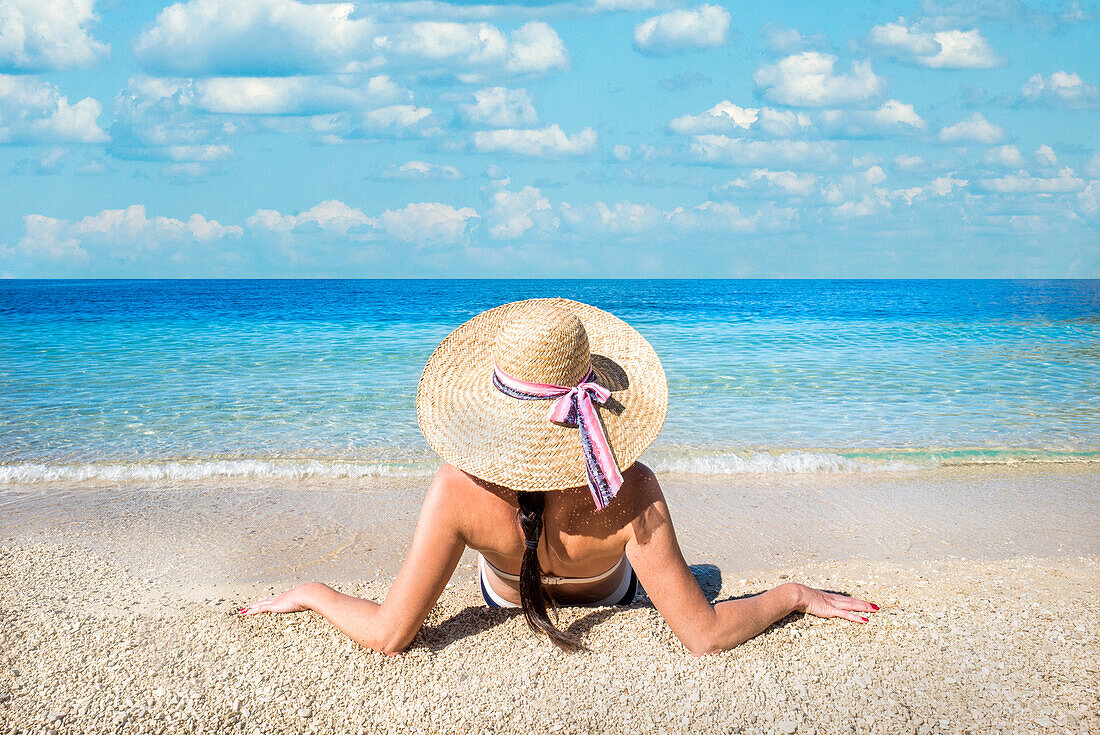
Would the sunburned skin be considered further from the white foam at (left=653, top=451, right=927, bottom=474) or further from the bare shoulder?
the white foam at (left=653, top=451, right=927, bottom=474)

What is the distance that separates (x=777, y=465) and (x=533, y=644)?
12.3ft

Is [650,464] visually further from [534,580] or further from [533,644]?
[534,580]

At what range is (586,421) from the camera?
2.30 meters

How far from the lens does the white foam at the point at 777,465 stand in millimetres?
6094

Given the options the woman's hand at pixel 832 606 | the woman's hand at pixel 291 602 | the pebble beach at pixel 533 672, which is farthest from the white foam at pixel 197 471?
the woman's hand at pixel 832 606

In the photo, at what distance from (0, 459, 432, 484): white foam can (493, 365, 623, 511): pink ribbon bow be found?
3737 mm

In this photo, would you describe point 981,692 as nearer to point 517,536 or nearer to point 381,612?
point 517,536

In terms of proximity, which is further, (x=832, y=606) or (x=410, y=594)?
(x=832, y=606)

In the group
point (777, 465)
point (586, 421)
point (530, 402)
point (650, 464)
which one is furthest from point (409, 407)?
point (586, 421)

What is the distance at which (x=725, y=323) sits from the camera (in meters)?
24.3

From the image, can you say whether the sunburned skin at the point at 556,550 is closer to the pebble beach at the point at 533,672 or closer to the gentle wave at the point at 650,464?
the pebble beach at the point at 533,672

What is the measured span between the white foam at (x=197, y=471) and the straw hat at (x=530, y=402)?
3.47 m

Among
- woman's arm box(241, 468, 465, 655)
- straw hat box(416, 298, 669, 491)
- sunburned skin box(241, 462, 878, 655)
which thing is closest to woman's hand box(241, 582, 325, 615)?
woman's arm box(241, 468, 465, 655)

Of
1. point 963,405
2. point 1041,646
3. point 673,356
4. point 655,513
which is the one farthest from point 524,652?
point 673,356
